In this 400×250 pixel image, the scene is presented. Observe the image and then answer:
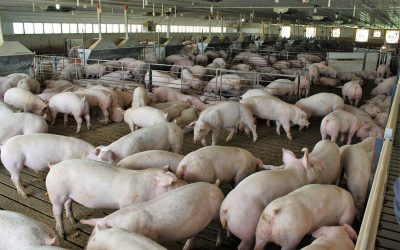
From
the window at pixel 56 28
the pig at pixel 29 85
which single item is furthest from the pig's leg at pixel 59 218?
the window at pixel 56 28

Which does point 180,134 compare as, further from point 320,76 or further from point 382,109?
point 320,76

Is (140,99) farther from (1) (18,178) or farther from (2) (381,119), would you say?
(2) (381,119)

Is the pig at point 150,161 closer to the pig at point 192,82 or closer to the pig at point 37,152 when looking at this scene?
the pig at point 37,152

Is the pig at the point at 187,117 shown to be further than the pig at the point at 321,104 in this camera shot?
No

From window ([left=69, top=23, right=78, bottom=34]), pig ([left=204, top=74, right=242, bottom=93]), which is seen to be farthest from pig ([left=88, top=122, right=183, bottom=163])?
window ([left=69, top=23, right=78, bottom=34])

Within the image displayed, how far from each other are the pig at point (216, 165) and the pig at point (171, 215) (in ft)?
1.65

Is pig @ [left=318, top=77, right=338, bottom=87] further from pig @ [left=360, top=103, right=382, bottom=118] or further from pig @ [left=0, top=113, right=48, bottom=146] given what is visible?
pig @ [left=0, top=113, right=48, bottom=146]

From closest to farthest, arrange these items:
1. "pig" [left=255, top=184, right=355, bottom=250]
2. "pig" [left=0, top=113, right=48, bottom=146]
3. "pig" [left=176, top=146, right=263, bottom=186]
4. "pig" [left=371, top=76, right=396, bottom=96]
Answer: "pig" [left=255, top=184, right=355, bottom=250], "pig" [left=176, top=146, right=263, bottom=186], "pig" [left=0, top=113, right=48, bottom=146], "pig" [left=371, top=76, right=396, bottom=96]

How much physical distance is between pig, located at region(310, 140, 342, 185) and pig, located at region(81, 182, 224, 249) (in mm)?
1258

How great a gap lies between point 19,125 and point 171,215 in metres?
3.20

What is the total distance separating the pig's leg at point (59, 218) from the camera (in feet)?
10.9

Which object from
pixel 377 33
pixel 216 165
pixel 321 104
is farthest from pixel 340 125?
pixel 377 33

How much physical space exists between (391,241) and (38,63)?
9682 millimetres

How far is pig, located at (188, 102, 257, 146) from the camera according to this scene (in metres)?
5.48
